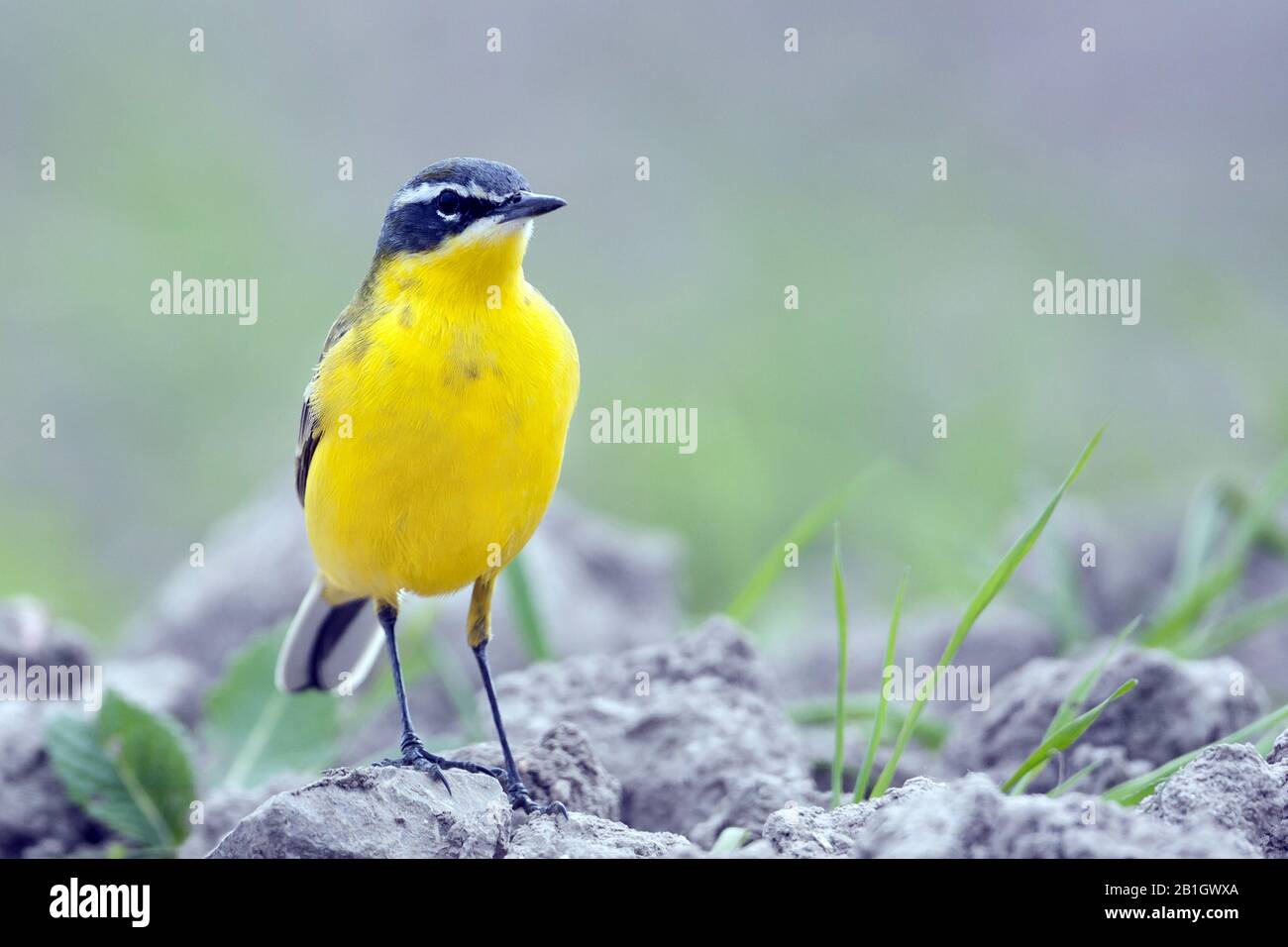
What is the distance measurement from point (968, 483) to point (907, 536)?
86cm

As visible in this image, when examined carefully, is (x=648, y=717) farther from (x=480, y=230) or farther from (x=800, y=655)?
(x=800, y=655)

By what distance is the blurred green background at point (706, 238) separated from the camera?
36.3ft

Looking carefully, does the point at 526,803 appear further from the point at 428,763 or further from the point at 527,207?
the point at 527,207

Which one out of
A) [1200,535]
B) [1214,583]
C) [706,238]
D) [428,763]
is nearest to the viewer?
[428,763]

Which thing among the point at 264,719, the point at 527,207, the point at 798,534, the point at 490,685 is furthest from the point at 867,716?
the point at 527,207

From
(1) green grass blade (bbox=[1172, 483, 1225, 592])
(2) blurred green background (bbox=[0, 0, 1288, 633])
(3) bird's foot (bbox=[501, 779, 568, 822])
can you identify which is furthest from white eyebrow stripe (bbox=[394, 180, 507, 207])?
(2) blurred green background (bbox=[0, 0, 1288, 633])

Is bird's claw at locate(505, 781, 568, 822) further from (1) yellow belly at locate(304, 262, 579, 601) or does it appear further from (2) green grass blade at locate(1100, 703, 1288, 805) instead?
(2) green grass blade at locate(1100, 703, 1288, 805)

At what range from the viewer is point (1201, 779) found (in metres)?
3.77

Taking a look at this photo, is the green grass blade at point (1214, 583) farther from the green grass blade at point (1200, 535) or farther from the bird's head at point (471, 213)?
the bird's head at point (471, 213)

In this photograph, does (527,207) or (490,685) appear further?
(490,685)

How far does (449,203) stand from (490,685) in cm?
157

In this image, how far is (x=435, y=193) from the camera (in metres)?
4.79

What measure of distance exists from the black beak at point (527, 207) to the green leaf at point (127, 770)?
2.15 meters

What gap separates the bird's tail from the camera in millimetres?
5820
